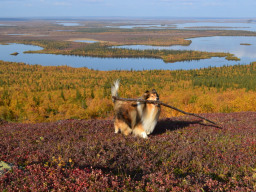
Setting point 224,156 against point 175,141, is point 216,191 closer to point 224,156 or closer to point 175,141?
point 224,156

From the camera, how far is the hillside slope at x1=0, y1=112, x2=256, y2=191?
4.88 meters

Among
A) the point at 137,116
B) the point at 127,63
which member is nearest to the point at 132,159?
the point at 137,116

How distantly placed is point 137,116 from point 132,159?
2.45m

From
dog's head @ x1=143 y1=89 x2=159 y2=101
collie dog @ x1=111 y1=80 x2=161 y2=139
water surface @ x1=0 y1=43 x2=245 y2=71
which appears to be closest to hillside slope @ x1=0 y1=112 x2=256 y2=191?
collie dog @ x1=111 y1=80 x2=161 y2=139

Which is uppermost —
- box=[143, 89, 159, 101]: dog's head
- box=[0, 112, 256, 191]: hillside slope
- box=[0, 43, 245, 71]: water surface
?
box=[143, 89, 159, 101]: dog's head

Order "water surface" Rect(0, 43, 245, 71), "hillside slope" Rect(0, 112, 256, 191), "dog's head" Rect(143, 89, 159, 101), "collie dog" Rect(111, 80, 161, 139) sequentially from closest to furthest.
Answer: "hillside slope" Rect(0, 112, 256, 191)
"dog's head" Rect(143, 89, 159, 101)
"collie dog" Rect(111, 80, 161, 139)
"water surface" Rect(0, 43, 245, 71)

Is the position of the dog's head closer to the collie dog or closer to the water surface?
the collie dog

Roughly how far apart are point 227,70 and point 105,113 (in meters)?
58.5

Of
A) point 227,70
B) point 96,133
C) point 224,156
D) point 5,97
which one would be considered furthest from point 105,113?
point 227,70

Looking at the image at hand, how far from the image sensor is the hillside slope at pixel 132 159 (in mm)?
4875

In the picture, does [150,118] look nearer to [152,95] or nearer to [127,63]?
[152,95]

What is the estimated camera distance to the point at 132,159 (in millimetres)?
6715

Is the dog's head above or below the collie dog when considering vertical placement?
above

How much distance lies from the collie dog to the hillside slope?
460 mm
